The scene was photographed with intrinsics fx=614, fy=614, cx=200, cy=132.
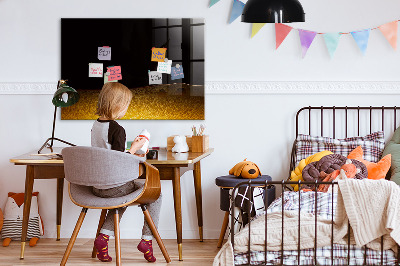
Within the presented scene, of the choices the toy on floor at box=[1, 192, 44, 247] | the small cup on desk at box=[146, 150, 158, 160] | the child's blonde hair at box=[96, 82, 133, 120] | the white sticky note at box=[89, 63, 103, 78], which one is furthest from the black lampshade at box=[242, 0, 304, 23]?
the toy on floor at box=[1, 192, 44, 247]

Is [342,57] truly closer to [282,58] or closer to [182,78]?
[282,58]

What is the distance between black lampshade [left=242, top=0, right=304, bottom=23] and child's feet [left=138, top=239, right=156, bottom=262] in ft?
4.82

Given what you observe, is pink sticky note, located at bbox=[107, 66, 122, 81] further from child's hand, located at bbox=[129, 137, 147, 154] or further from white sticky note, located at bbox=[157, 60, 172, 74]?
child's hand, located at bbox=[129, 137, 147, 154]

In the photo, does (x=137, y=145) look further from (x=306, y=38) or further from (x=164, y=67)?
(x=306, y=38)

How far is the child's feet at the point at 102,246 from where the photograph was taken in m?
3.62

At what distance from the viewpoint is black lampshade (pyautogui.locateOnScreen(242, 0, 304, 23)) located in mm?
3105

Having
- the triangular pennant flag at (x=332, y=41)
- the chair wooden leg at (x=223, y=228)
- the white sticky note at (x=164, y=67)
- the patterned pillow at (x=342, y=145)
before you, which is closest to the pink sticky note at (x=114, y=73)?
the white sticky note at (x=164, y=67)

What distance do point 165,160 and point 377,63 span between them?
180 centimetres

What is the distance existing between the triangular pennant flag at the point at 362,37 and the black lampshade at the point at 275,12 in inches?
52.8

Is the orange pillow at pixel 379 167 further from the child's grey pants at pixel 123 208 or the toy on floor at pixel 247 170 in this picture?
the child's grey pants at pixel 123 208

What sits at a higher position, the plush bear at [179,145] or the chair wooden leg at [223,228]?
the plush bear at [179,145]

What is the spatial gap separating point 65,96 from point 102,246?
1170 millimetres

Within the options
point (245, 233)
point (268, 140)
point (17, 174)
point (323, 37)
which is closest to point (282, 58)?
point (323, 37)

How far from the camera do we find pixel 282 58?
443cm
